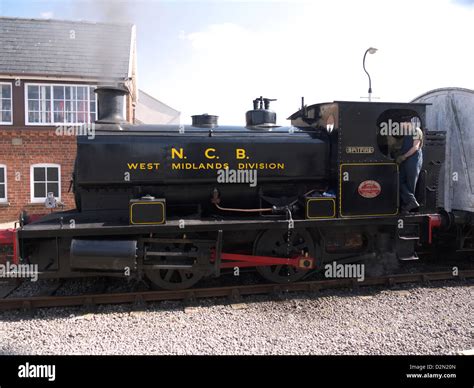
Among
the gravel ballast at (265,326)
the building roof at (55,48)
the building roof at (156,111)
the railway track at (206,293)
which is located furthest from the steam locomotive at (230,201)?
the building roof at (156,111)

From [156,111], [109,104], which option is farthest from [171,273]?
[156,111]

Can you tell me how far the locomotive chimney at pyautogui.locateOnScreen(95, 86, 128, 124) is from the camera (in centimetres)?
607

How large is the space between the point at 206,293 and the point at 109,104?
3431mm

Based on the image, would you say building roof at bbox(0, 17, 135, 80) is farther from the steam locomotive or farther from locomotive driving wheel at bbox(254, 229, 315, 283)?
locomotive driving wheel at bbox(254, 229, 315, 283)

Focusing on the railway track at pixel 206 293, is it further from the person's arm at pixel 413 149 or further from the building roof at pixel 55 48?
the building roof at pixel 55 48

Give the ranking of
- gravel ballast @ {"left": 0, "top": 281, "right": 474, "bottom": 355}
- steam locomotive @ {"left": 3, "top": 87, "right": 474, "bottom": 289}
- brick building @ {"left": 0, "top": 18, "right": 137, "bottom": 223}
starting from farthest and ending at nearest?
1. brick building @ {"left": 0, "top": 18, "right": 137, "bottom": 223}
2. steam locomotive @ {"left": 3, "top": 87, "right": 474, "bottom": 289}
3. gravel ballast @ {"left": 0, "top": 281, "right": 474, "bottom": 355}

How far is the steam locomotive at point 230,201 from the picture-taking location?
5.32 metres

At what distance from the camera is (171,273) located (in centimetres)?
580

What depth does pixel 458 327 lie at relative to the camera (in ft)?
15.8

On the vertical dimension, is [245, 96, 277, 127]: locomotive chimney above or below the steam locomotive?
above

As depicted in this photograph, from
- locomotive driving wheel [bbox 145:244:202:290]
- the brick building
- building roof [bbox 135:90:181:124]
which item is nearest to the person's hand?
locomotive driving wheel [bbox 145:244:202:290]

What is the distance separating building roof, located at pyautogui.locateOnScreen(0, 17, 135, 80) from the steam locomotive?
8.09 meters
